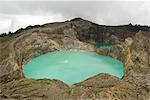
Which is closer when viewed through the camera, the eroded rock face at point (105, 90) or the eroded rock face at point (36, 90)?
the eroded rock face at point (36, 90)

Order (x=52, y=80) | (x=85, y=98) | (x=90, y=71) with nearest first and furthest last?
(x=85, y=98), (x=52, y=80), (x=90, y=71)

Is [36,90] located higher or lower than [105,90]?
lower

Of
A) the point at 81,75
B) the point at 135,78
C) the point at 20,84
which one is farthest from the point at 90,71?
the point at 20,84

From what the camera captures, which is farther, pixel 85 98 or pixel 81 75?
pixel 81 75

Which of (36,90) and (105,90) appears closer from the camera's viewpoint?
(105,90)

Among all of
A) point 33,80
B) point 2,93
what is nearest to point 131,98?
point 33,80

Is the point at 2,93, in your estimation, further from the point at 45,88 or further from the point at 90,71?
the point at 90,71

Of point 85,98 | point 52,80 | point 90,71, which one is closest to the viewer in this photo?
point 85,98

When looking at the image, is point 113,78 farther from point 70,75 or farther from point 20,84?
point 20,84

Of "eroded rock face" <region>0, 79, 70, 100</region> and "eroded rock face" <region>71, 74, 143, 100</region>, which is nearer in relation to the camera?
"eroded rock face" <region>0, 79, 70, 100</region>
